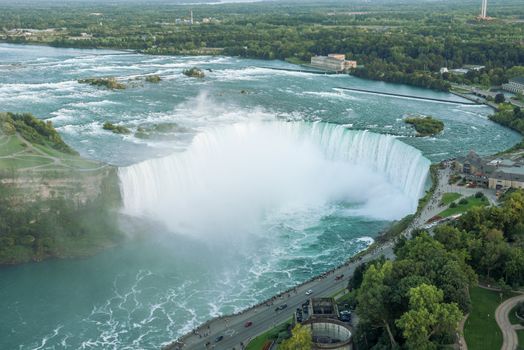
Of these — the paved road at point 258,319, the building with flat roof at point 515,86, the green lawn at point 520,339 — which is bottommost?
the paved road at point 258,319

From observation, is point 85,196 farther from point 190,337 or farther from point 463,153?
point 463,153

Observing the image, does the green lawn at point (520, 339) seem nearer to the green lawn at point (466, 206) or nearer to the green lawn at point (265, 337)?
the green lawn at point (265, 337)

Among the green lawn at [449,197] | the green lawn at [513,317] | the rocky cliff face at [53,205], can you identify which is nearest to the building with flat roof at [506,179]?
the green lawn at [449,197]

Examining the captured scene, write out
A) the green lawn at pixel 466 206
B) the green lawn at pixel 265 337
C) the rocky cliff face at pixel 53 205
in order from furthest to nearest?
the rocky cliff face at pixel 53 205
the green lawn at pixel 466 206
the green lawn at pixel 265 337

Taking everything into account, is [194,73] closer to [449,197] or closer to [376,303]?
[449,197]

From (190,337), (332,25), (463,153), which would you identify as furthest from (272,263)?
(332,25)

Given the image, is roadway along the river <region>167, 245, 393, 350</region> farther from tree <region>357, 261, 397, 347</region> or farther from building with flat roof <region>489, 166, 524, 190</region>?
building with flat roof <region>489, 166, 524, 190</region>
